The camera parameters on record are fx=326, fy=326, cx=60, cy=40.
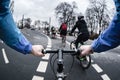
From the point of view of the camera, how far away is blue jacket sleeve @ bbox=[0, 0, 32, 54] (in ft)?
8.48

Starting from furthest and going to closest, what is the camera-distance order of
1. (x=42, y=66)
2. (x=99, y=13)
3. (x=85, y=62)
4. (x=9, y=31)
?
(x=99, y=13) < (x=85, y=62) < (x=42, y=66) < (x=9, y=31)

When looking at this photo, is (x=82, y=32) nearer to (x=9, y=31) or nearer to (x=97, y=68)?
(x=97, y=68)

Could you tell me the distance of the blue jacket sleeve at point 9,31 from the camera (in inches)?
102

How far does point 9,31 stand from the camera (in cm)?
261

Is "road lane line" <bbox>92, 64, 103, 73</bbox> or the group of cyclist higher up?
the group of cyclist

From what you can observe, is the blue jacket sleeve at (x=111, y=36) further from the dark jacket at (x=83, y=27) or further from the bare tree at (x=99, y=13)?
the bare tree at (x=99, y=13)

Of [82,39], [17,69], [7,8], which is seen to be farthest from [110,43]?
[82,39]

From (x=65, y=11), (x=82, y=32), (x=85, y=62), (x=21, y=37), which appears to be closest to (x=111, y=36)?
(x=21, y=37)

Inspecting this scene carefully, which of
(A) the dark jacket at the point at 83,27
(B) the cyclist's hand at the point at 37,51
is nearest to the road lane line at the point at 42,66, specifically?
(A) the dark jacket at the point at 83,27

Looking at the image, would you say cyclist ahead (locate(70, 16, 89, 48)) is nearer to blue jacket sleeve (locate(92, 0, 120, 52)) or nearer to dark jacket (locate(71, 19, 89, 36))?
dark jacket (locate(71, 19, 89, 36))

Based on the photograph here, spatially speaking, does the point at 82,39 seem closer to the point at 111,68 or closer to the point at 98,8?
the point at 111,68

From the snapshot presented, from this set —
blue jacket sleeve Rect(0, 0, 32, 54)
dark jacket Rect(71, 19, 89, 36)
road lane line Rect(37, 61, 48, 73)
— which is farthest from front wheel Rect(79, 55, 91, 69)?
blue jacket sleeve Rect(0, 0, 32, 54)

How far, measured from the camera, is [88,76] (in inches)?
375

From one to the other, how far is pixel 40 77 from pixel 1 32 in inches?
251
